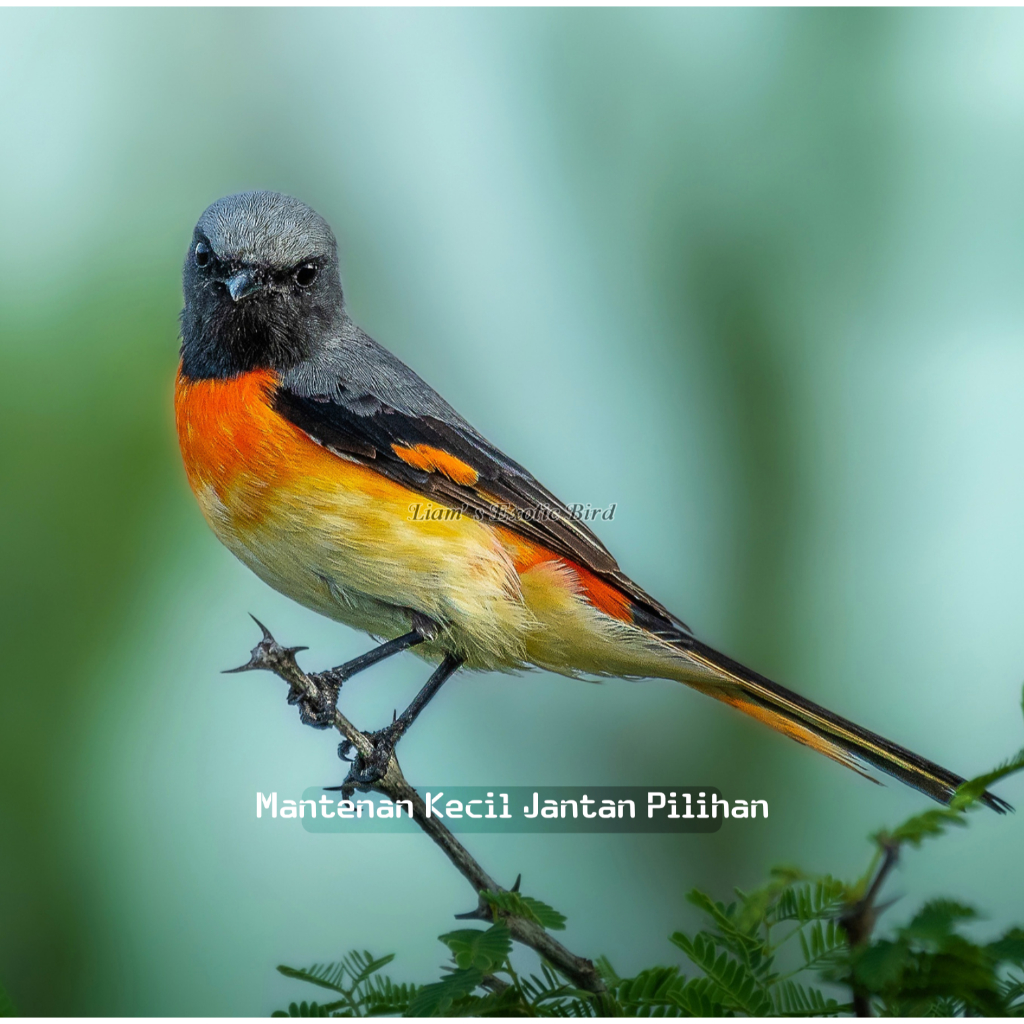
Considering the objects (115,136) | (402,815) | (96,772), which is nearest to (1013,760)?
(402,815)

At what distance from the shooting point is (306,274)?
96.7 inches

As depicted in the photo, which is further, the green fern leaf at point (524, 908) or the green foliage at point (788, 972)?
the green fern leaf at point (524, 908)

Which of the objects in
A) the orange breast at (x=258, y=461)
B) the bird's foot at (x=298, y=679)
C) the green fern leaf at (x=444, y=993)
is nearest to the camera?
the green fern leaf at (x=444, y=993)

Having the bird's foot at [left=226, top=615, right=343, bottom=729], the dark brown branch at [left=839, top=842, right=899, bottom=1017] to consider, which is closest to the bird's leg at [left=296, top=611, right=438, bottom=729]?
the bird's foot at [left=226, top=615, right=343, bottom=729]

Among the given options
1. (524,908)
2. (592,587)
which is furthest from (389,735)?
Answer: (524,908)

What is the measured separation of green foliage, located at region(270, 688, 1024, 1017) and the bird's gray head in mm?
1405

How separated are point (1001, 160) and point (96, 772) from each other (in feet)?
9.80

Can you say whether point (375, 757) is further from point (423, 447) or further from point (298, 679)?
point (423, 447)

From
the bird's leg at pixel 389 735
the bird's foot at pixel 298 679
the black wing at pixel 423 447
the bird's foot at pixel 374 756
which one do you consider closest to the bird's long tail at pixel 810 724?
the black wing at pixel 423 447

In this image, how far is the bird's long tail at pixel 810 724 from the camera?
7.33ft

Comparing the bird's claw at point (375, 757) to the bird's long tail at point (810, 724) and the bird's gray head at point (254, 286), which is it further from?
the bird's gray head at point (254, 286)

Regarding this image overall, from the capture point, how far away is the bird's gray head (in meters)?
2.36

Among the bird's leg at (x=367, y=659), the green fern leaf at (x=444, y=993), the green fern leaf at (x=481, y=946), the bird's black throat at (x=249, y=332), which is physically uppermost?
the bird's black throat at (x=249, y=332)

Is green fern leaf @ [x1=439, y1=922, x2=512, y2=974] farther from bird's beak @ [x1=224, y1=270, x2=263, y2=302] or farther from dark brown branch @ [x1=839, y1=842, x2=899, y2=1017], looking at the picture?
bird's beak @ [x1=224, y1=270, x2=263, y2=302]
